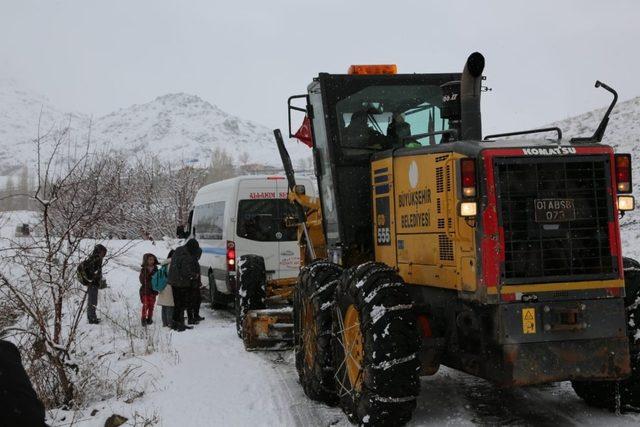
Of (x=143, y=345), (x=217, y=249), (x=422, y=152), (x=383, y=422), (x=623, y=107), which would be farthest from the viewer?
(x=623, y=107)

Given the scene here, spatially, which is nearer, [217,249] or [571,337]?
[571,337]

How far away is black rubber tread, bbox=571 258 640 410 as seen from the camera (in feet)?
18.0

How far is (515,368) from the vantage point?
4891 mm

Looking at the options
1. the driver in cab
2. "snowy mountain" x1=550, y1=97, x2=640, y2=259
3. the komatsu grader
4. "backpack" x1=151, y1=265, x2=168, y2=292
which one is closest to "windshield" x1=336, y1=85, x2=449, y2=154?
the driver in cab

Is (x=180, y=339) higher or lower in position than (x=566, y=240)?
lower

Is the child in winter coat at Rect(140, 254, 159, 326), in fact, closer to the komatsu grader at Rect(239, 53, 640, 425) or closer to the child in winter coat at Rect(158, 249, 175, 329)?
the child in winter coat at Rect(158, 249, 175, 329)

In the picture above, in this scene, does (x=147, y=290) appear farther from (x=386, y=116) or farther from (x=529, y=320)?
(x=529, y=320)

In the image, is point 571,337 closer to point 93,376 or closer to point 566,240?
point 566,240

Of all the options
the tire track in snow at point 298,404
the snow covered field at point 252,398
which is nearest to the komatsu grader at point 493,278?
the tire track in snow at point 298,404

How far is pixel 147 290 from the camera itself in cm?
1250

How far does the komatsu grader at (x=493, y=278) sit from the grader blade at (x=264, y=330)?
10.1 ft

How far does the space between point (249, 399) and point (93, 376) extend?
194cm

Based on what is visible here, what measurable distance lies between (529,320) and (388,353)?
1.06 m

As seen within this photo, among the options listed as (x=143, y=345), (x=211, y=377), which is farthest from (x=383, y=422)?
(x=143, y=345)
